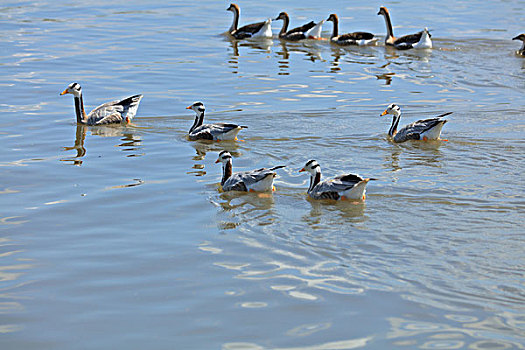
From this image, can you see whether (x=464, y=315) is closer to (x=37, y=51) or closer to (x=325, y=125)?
(x=325, y=125)

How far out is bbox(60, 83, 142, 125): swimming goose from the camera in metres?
17.8

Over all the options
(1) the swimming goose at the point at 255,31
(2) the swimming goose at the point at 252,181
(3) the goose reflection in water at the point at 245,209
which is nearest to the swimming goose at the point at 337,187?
(2) the swimming goose at the point at 252,181

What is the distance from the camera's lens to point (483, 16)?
3434cm

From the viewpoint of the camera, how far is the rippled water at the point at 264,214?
26.6 feet

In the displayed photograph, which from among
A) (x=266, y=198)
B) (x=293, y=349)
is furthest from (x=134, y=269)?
(x=266, y=198)

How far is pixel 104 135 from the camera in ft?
56.6

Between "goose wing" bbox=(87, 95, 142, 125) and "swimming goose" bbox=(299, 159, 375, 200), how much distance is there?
659 cm

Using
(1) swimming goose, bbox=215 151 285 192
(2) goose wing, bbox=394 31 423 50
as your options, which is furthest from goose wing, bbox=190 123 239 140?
(2) goose wing, bbox=394 31 423 50

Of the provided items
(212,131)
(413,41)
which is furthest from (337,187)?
(413,41)

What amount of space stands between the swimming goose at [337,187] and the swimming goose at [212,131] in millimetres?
3634

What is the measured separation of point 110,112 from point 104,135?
2.88 feet

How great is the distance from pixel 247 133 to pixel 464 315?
9445 millimetres

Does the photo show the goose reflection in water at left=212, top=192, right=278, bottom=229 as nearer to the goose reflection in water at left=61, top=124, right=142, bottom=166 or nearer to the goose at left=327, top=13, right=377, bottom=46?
the goose reflection in water at left=61, top=124, right=142, bottom=166

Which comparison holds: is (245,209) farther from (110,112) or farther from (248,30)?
(248,30)
